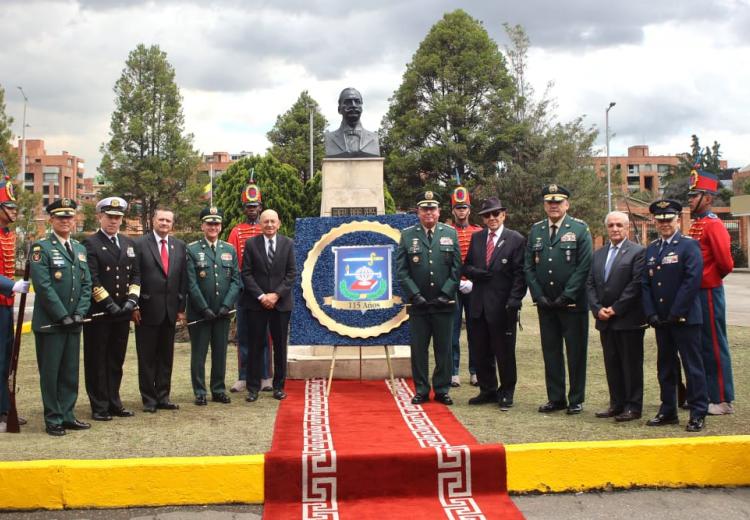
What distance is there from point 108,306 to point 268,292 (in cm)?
168

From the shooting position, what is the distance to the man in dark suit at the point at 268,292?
7434mm

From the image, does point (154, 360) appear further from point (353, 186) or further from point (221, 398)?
point (353, 186)

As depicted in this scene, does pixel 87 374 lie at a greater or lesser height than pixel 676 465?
greater

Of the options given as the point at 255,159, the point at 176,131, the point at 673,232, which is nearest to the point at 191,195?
the point at 176,131

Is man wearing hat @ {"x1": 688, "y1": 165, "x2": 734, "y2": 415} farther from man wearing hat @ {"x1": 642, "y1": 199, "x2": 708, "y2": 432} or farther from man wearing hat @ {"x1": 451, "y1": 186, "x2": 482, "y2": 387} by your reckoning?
man wearing hat @ {"x1": 451, "y1": 186, "x2": 482, "y2": 387}

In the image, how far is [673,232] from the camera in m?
6.12

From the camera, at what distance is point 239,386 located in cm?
805

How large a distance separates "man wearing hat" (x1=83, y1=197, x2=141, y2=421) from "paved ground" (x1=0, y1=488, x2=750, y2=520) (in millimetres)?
2071

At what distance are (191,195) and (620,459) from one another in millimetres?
36918

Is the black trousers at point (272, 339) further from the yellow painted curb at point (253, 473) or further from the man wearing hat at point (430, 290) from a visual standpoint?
the yellow painted curb at point (253, 473)

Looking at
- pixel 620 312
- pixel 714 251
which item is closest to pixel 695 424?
pixel 620 312

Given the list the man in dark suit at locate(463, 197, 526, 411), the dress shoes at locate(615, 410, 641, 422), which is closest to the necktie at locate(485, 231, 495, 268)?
the man in dark suit at locate(463, 197, 526, 411)

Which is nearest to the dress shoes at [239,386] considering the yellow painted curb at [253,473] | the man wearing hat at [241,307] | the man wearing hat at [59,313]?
the man wearing hat at [241,307]

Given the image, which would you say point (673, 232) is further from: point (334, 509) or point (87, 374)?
point (87, 374)
